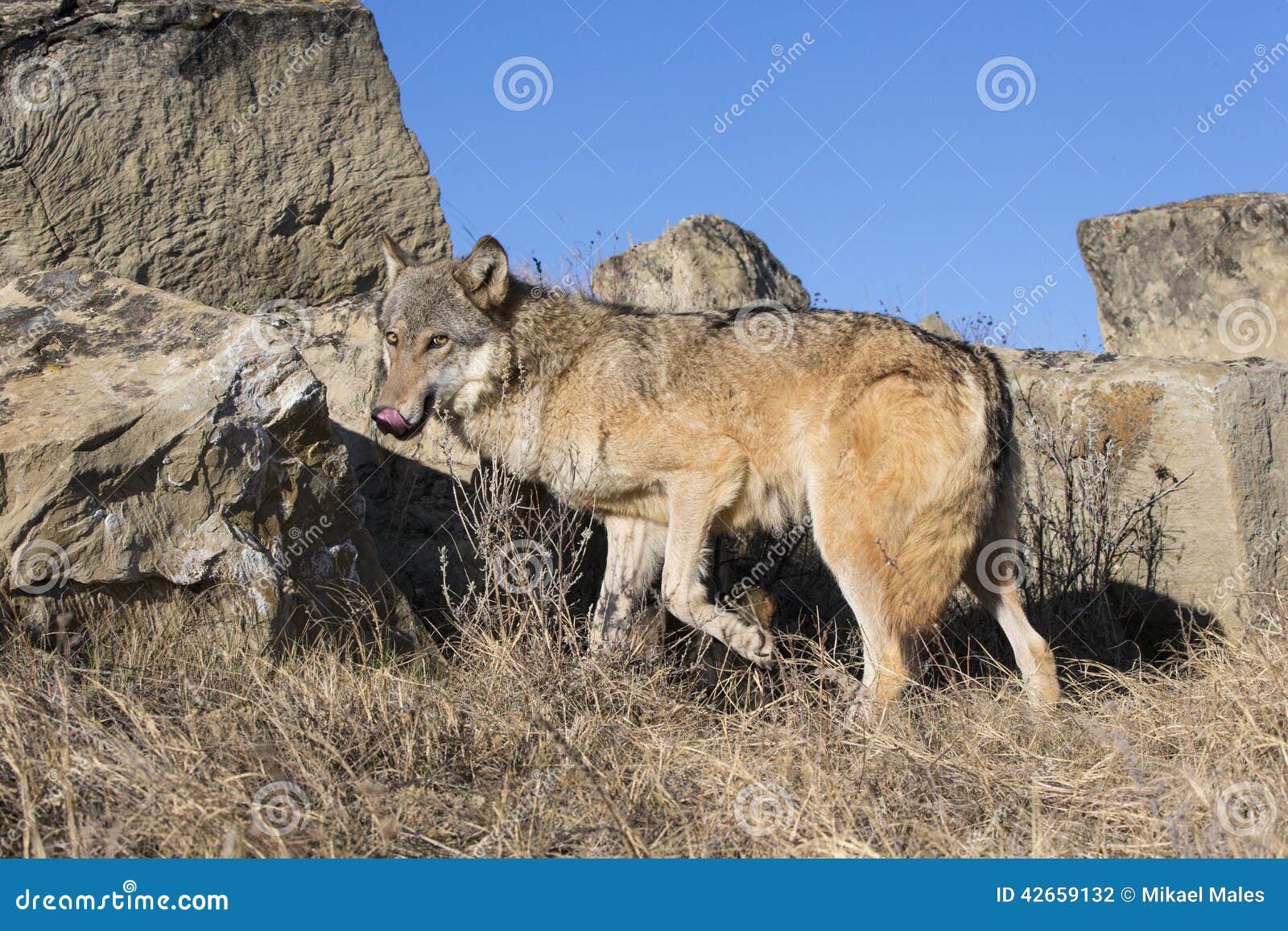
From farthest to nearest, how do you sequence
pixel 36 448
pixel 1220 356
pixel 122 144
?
pixel 1220 356 → pixel 122 144 → pixel 36 448

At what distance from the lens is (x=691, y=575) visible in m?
5.95

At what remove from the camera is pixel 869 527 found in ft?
18.2

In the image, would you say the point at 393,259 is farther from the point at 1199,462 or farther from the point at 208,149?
the point at 1199,462

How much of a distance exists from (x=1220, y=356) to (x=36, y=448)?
10031 mm

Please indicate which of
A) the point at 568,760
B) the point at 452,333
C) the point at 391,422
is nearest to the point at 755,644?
the point at 568,760

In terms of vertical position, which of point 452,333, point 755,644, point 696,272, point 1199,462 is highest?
point 1199,462

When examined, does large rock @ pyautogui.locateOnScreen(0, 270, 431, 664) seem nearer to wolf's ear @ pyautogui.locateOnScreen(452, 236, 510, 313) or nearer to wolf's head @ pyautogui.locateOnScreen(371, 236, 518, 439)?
wolf's head @ pyautogui.locateOnScreen(371, 236, 518, 439)

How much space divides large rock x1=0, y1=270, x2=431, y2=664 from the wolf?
63cm

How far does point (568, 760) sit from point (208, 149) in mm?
5235

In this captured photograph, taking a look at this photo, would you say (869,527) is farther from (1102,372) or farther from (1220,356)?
(1220,356)

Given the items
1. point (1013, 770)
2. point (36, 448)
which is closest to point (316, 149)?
point (36, 448)

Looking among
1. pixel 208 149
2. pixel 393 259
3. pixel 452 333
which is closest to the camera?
pixel 452 333

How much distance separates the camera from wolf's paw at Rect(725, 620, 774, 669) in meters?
5.77

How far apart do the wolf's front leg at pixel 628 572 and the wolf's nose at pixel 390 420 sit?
137cm
